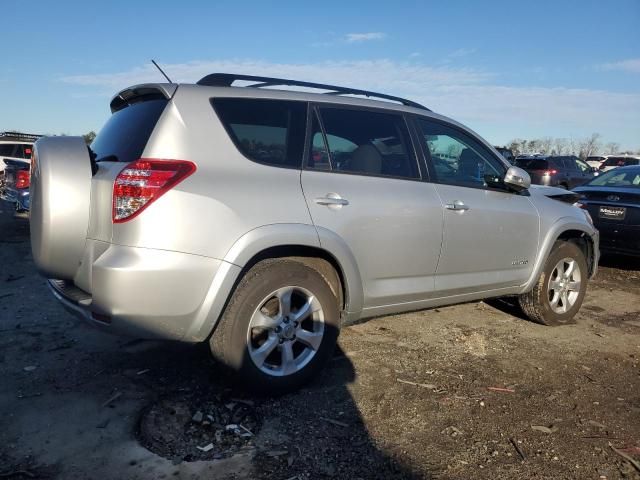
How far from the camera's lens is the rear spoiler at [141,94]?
10.1 feet

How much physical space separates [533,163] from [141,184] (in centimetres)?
1828

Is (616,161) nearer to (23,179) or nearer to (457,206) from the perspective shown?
(23,179)

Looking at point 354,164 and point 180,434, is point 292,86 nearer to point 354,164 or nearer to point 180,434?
point 354,164

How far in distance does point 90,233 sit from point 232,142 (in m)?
0.95

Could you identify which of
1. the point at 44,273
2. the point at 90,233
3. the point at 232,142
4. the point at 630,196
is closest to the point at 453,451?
the point at 232,142

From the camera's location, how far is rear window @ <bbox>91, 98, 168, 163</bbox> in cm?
298

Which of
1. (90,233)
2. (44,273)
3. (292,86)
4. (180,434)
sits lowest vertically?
(180,434)

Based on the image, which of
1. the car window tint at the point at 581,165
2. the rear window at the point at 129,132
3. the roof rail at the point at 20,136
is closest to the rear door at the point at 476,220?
the rear window at the point at 129,132

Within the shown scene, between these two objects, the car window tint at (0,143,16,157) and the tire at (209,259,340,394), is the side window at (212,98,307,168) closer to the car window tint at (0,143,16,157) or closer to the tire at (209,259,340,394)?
the tire at (209,259,340,394)

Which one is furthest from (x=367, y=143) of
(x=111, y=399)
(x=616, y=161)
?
(x=616, y=161)

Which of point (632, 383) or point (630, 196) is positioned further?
point (630, 196)

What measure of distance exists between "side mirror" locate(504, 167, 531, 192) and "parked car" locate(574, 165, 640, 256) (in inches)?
139

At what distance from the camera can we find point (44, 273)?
312 centimetres

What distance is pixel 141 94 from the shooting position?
3.33 meters
